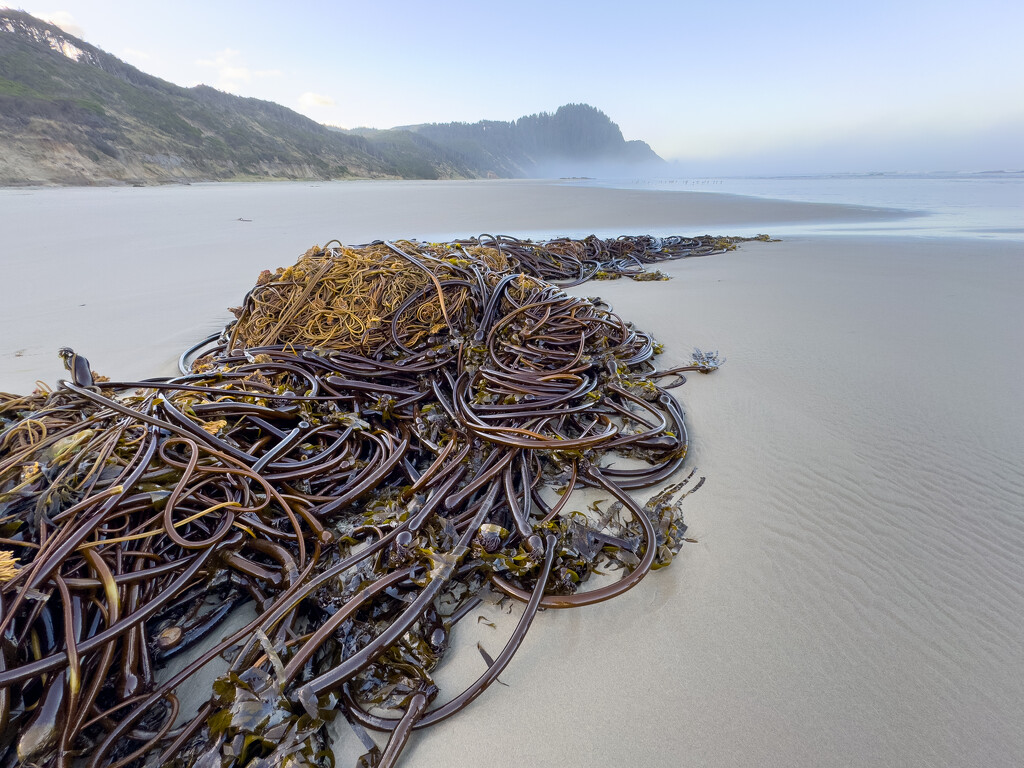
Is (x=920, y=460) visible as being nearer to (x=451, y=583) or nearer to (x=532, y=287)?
(x=451, y=583)

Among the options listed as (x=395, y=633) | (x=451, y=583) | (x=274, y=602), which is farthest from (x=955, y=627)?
(x=274, y=602)

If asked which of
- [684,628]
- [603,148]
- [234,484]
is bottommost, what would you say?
[684,628]

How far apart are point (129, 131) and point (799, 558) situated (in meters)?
36.1

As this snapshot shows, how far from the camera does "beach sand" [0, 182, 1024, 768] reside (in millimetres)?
1056

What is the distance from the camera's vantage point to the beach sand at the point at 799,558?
1056mm

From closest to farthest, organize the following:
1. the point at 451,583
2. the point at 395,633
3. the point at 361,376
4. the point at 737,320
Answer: the point at 395,633 < the point at 451,583 < the point at 361,376 < the point at 737,320

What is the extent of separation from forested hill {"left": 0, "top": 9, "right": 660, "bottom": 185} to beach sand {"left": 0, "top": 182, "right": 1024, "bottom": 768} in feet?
80.6

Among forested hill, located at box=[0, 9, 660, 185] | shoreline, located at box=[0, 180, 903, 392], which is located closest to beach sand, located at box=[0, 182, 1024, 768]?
shoreline, located at box=[0, 180, 903, 392]

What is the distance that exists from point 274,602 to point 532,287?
8.77 feet

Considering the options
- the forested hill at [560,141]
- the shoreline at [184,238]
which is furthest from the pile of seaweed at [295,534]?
the forested hill at [560,141]

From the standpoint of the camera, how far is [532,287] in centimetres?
335

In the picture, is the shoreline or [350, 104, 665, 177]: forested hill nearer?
the shoreline

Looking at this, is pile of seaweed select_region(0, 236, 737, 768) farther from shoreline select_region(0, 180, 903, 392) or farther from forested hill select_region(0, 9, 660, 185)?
forested hill select_region(0, 9, 660, 185)

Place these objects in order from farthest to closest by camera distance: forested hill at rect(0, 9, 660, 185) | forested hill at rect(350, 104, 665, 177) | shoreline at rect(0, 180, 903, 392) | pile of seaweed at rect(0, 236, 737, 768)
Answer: forested hill at rect(350, 104, 665, 177), forested hill at rect(0, 9, 660, 185), shoreline at rect(0, 180, 903, 392), pile of seaweed at rect(0, 236, 737, 768)
